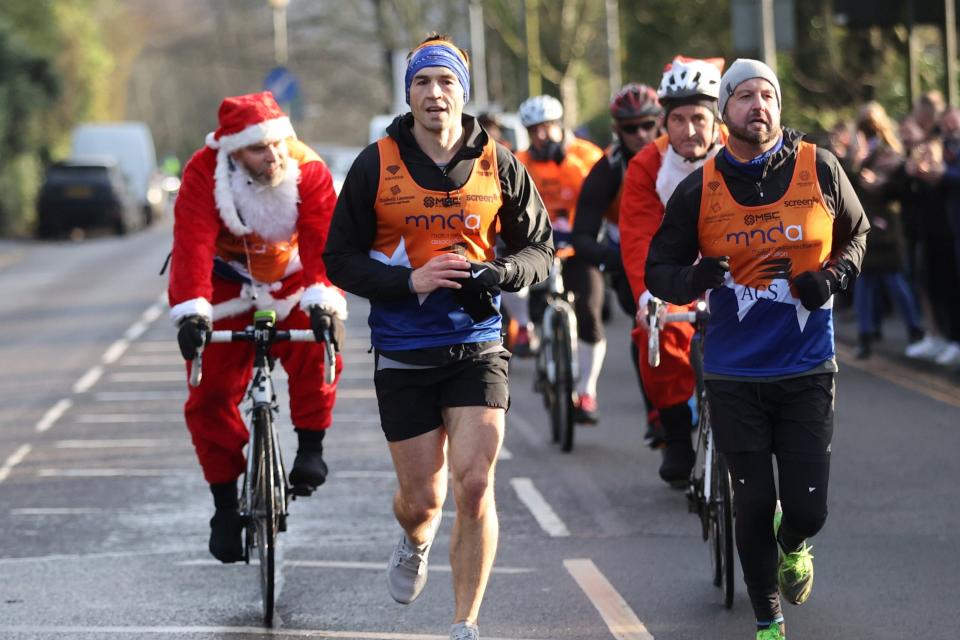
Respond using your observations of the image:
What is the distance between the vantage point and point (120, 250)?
121ft

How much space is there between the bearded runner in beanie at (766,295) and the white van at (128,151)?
135 ft

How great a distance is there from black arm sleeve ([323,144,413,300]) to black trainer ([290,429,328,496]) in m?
1.66

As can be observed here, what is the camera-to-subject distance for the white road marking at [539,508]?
8992mm

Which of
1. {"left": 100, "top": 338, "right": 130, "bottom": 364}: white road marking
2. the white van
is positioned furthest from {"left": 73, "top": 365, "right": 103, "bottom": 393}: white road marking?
the white van

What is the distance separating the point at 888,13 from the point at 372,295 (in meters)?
11.7

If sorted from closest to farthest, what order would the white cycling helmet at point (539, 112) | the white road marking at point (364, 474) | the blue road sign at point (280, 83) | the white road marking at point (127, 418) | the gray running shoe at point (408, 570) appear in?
the gray running shoe at point (408, 570), the white road marking at point (364, 474), the white cycling helmet at point (539, 112), the white road marking at point (127, 418), the blue road sign at point (280, 83)

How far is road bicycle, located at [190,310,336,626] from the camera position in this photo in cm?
717

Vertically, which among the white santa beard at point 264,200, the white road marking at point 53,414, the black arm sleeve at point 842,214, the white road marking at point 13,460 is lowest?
the white road marking at point 13,460

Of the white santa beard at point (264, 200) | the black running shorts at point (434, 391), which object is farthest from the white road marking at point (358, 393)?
the black running shorts at point (434, 391)

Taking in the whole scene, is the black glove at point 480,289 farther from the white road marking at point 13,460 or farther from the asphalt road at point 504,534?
the white road marking at point 13,460

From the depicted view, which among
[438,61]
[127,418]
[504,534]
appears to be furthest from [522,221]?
[127,418]

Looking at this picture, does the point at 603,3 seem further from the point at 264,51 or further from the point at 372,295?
Answer: the point at 372,295

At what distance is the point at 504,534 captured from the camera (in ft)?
29.3

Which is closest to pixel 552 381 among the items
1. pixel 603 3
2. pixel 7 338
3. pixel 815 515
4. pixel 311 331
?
pixel 311 331
